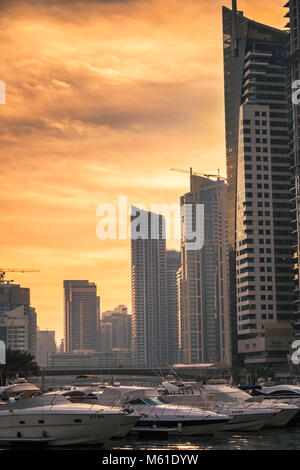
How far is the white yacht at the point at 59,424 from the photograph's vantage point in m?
53.5

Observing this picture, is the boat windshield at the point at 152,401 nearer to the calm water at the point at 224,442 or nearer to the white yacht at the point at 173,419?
the white yacht at the point at 173,419

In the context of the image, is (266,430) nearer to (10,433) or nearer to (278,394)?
(278,394)

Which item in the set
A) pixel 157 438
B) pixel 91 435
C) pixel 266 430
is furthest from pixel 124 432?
pixel 266 430

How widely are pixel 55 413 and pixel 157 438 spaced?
35.7ft

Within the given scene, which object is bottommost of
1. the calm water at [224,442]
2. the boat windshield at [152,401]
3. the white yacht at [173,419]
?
the calm water at [224,442]

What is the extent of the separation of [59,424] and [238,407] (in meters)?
19.9

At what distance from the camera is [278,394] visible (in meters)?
77.9

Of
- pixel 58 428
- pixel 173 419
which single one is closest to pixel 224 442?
pixel 173 419

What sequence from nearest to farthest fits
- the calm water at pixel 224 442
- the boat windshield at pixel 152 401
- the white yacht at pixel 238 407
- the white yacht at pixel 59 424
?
1. the white yacht at pixel 59 424
2. the calm water at pixel 224 442
3. the boat windshield at pixel 152 401
4. the white yacht at pixel 238 407

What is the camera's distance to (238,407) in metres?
68.1

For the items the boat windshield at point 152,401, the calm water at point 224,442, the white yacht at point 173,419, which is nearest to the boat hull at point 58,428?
the calm water at point 224,442

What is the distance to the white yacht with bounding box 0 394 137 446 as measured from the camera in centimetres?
5353

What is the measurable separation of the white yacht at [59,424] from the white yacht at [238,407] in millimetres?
13739
